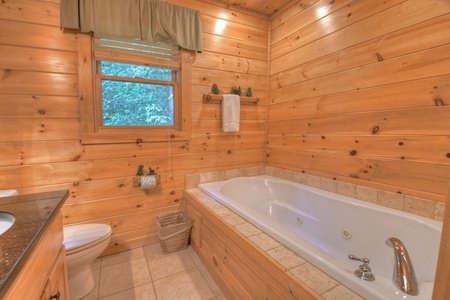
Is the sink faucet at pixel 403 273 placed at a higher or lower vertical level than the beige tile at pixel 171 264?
higher

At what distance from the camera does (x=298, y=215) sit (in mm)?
2064

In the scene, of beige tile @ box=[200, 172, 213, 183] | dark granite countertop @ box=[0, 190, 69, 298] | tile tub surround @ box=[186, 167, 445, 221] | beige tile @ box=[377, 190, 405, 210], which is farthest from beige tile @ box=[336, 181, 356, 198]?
dark granite countertop @ box=[0, 190, 69, 298]

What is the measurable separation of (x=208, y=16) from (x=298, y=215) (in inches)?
85.2

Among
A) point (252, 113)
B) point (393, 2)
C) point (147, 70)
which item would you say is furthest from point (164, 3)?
point (393, 2)

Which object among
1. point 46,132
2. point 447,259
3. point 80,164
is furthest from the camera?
point 80,164

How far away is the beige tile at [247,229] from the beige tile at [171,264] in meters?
0.74

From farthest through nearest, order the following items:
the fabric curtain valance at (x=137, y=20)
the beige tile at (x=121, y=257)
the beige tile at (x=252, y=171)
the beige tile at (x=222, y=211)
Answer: the beige tile at (x=252, y=171) < the beige tile at (x=121, y=257) < the fabric curtain valance at (x=137, y=20) < the beige tile at (x=222, y=211)

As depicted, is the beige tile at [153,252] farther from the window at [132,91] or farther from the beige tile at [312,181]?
the beige tile at [312,181]

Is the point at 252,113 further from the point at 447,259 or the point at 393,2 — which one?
the point at 447,259

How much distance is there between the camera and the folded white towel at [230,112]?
2.29 metres

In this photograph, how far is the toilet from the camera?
4.52 feet

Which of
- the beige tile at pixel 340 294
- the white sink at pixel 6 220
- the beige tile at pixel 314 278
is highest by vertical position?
the white sink at pixel 6 220

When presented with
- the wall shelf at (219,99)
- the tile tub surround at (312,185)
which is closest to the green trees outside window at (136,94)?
the wall shelf at (219,99)

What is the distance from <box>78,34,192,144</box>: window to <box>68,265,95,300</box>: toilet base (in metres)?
0.98
